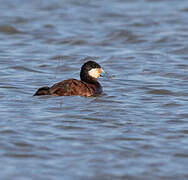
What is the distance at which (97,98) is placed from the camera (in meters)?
9.86

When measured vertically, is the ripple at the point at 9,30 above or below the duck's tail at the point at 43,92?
above

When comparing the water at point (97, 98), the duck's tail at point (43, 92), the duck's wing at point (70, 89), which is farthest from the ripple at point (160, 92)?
the duck's tail at point (43, 92)

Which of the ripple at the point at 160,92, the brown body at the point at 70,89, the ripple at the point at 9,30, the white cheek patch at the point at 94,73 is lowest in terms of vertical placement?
the ripple at the point at 160,92

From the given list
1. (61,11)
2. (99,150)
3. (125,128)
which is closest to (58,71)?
(125,128)

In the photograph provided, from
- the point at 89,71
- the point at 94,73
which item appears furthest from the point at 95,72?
the point at 89,71

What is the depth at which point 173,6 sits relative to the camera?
2064 centimetres

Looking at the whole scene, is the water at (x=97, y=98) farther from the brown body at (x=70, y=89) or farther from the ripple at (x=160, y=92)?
the brown body at (x=70, y=89)

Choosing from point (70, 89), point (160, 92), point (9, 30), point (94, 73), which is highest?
point (9, 30)

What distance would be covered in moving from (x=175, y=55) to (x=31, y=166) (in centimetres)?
848

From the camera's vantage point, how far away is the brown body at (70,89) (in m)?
9.62

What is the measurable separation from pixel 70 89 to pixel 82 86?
34 cm

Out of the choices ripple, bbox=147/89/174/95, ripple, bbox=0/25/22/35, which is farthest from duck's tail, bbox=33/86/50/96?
ripple, bbox=0/25/22/35

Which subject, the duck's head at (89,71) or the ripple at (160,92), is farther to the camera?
the duck's head at (89,71)

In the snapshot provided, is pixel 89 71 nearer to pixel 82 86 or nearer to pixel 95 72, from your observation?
pixel 95 72
